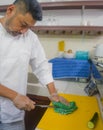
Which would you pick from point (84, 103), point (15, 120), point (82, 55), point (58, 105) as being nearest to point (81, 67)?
point (82, 55)

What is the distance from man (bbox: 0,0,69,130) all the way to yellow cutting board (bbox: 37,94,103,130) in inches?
5.0

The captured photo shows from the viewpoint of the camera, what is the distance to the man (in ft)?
3.63

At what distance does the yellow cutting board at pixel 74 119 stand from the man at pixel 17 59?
0.41 ft

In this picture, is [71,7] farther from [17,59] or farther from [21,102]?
[21,102]

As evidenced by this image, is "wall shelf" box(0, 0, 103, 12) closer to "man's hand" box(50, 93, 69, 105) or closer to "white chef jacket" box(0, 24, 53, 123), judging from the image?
"white chef jacket" box(0, 24, 53, 123)

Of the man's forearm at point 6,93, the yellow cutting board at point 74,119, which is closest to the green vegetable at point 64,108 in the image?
the yellow cutting board at point 74,119

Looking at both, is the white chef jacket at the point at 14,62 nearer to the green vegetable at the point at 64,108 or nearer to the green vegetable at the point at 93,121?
the green vegetable at the point at 64,108

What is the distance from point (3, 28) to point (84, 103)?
0.75 meters

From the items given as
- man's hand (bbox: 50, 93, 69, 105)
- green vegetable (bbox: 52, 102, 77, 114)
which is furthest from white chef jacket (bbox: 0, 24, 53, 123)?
green vegetable (bbox: 52, 102, 77, 114)

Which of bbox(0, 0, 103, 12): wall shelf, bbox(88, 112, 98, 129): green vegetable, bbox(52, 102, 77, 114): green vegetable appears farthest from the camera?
bbox(0, 0, 103, 12): wall shelf

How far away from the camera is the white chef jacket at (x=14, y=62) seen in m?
1.20

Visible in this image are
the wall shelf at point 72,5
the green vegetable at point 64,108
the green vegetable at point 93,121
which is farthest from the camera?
the wall shelf at point 72,5

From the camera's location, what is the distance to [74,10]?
1910 millimetres

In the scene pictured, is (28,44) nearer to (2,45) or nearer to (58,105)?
(2,45)
